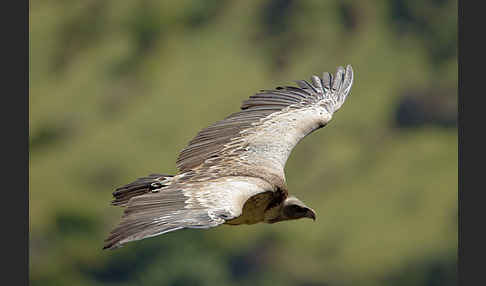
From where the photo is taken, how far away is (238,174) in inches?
357

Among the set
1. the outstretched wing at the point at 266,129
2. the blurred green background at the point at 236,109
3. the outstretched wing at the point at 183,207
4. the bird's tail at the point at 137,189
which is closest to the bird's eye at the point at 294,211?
the outstretched wing at the point at 266,129

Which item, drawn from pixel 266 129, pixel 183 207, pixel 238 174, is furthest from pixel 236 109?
pixel 183 207

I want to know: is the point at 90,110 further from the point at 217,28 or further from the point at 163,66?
the point at 217,28

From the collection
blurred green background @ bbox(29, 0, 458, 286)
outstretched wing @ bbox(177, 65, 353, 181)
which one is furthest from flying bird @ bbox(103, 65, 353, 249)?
blurred green background @ bbox(29, 0, 458, 286)

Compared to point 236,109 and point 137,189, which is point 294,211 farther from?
point 236,109

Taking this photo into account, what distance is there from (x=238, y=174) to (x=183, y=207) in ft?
4.52

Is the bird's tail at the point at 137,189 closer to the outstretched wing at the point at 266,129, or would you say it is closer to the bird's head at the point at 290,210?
the outstretched wing at the point at 266,129

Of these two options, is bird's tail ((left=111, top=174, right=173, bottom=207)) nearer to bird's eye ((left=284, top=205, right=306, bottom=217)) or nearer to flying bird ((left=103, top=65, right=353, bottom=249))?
flying bird ((left=103, top=65, right=353, bottom=249))

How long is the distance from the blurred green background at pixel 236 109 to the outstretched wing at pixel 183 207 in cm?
1572

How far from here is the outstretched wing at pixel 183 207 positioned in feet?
23.9

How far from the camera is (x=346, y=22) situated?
29.5 metres

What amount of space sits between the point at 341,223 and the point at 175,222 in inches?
685

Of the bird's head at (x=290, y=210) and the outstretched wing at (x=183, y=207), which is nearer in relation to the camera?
the outstretched wing at (x=183, y=207)

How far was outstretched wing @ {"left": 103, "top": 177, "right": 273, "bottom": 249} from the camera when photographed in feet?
23.9
